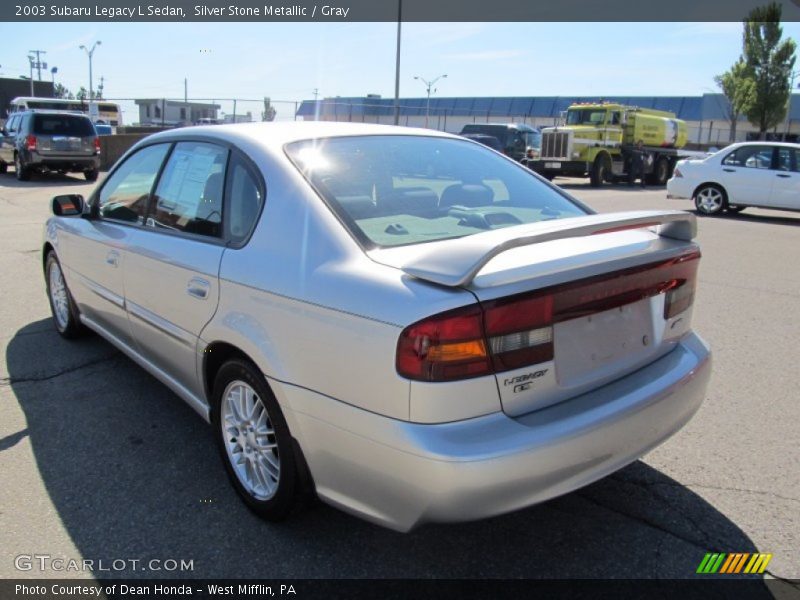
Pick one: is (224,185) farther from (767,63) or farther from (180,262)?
(767,63)

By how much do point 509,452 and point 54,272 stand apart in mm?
4418

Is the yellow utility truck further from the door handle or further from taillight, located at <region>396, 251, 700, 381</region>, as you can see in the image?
taillight, located at <region>396, 251, 700, 381</region>

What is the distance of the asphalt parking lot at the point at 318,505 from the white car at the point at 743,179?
10.6 m

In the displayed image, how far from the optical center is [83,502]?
2961 millimetres

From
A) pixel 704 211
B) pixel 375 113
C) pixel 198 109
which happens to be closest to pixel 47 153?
pixel 198 109

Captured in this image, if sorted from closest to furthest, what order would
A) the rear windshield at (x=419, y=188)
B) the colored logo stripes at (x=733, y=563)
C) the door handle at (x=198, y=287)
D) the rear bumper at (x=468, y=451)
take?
1. the rear bumper at (x=468, y=451)
2. the colored logo stripes at (x=733, y=563)
3. the rear windshield at (x=419, y=188)
4. the door handle at (x=198, y=287)

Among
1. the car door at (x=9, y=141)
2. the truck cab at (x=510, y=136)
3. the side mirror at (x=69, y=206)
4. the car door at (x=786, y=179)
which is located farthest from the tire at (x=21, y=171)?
the car door at (x=786, y=179)

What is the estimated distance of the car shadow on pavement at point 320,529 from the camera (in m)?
2.55

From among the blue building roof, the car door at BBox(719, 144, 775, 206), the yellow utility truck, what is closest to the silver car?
the car door at BBox(719, 144, 775, 206)

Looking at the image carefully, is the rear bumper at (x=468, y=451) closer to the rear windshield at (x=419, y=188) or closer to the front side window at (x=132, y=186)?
the rear windshield at (x=419, y=188)

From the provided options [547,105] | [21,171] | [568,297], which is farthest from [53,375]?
[547,105]

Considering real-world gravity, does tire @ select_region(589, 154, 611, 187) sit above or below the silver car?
above

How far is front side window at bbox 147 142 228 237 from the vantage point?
3.09 metres

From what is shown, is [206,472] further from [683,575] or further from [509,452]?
[683,575]
